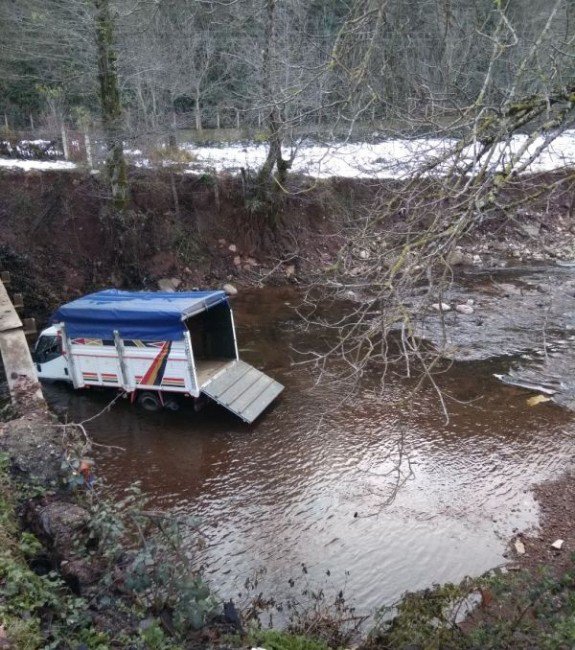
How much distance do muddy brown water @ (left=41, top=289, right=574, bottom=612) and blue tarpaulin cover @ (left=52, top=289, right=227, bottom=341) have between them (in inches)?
74.9

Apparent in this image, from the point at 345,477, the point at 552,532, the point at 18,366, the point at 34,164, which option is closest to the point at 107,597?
the point at 345,477

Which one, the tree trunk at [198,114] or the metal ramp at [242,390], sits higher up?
the tree trunk at [198,114]

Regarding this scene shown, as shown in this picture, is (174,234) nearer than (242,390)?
No

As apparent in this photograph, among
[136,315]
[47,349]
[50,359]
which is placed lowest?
[50,359]

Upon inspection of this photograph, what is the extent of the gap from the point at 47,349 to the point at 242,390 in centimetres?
474

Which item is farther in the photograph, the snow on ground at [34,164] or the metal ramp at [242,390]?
the snow on ground at [34,164]

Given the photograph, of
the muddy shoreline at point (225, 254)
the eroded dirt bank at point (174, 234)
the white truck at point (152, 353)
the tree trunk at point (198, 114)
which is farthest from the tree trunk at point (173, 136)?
the white truck at point (152, 353)

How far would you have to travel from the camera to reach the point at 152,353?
11.5 m

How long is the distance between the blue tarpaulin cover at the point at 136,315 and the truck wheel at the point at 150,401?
1.40 meters

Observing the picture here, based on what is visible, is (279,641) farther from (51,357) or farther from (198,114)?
(198,114)

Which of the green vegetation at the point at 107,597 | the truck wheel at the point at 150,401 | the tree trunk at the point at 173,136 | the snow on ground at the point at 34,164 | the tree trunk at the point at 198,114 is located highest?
the tree trunk at the point at 198,114

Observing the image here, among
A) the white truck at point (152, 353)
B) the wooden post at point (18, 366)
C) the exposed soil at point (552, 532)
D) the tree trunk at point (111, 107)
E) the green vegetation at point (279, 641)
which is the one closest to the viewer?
the green vegetation at point (279, 641)

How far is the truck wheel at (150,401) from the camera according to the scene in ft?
40.0

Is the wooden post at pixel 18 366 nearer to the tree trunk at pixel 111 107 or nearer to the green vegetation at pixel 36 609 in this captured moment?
the green vegetation at pixel 36 609
